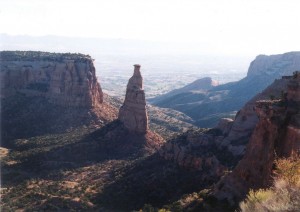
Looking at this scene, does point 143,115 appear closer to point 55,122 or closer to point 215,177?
point 55,122

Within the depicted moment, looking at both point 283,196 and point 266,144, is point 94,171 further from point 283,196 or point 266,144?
point 283,196

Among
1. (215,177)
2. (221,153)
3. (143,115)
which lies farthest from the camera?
(143,115)

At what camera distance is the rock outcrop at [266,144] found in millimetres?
34094

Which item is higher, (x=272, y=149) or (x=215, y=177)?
(x=272, y=149)

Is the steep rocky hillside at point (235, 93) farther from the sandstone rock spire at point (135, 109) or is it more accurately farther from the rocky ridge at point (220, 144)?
the rocky ridge at point (220, 144)

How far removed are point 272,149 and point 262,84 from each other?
5735 inches

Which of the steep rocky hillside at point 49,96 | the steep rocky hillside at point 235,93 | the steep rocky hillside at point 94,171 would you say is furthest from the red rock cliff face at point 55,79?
the steep rocky hillside at point 235,93

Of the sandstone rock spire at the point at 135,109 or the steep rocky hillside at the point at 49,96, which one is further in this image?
the steep rocky hillside at the point at 49,96

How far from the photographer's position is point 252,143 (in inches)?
1484

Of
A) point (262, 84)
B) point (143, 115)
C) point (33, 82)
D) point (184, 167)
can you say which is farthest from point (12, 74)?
point (262, 84)

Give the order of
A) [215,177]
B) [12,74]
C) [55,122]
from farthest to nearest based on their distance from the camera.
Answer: [12,74] → [55,122] → [215,177]

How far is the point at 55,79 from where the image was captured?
308 ft

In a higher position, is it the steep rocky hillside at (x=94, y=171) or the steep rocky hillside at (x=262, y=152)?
the steep rocky hillside at (x=262, y=152)

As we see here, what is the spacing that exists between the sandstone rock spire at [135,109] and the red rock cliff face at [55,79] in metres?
13.8
